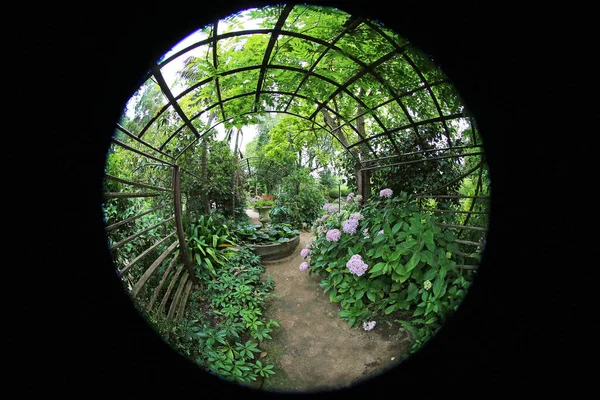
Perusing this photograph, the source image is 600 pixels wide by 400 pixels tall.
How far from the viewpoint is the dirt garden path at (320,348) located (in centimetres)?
226

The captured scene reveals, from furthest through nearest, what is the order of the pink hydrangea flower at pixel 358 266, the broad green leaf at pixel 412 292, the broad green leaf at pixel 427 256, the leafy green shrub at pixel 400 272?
1. the pink hydrangea flower at pixel 358 266
2. the broad green leaf at pixel 412 292
3. the broad green leaf at pixel 427 256
4. the leafy green shrub at pixel 400 272

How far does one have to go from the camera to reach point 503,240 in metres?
1.02

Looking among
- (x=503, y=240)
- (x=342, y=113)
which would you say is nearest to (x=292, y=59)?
(x=342, y=113)

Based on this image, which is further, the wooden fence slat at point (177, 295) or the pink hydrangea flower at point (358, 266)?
the pink hydrangea flower at point (358, 266)

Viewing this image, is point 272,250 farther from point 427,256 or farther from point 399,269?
point 427,256

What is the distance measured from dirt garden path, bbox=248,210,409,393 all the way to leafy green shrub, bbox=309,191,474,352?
193 millimetres

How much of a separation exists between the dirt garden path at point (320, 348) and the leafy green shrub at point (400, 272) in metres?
0.19

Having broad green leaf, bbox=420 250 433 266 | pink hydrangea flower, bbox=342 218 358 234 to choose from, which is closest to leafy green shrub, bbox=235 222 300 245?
pink hydrangea flower, bbox=342 218 358 234

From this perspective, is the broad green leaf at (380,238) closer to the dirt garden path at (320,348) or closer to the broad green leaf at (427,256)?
the broad green leaf at (427,256)

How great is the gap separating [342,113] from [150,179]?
3.65 meters

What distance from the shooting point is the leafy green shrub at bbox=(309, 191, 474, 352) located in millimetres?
2438

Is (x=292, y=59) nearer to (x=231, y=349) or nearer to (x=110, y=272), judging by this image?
(x=110, y=272)

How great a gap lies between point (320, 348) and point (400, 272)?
1.28 metres

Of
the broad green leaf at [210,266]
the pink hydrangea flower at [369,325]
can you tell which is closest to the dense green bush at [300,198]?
the broad green leaf at [210,266]
